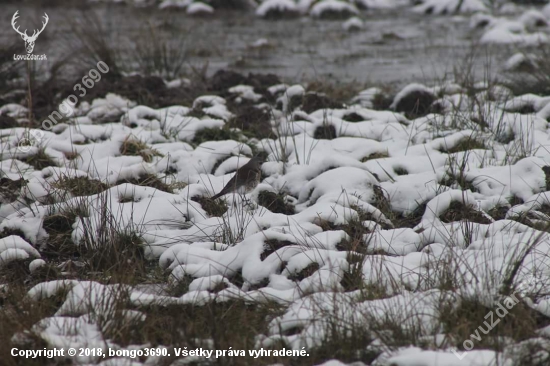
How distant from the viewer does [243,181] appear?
397cm

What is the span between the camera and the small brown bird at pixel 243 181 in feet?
12.9

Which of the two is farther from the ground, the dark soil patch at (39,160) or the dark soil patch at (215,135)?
the dark soil patch at (215,135)

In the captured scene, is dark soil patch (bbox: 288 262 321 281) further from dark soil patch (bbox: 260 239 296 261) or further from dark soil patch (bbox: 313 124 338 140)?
dark soil patch (bbox: 313 124 338 140)

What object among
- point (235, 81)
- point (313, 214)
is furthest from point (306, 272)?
point (235, 81)

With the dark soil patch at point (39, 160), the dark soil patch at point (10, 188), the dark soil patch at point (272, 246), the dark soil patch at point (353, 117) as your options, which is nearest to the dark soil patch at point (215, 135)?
the dark soil patch at point (353, 117)

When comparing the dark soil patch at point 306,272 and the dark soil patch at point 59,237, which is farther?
the dark soil patch at point 59,237

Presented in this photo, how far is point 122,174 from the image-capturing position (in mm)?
4414

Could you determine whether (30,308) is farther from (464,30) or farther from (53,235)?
(464,30)

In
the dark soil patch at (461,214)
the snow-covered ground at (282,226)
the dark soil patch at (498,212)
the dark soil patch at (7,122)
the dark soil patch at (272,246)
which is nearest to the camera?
the snow-covered ground at (282,226)

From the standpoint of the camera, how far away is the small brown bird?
393 centimetres

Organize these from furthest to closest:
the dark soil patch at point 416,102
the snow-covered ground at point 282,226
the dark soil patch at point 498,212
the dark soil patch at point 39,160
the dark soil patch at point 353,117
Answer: the dark soil patch at point 416,102
the dark soil patch at point 353,117
the dark soil patch at point 39,160
the dark soil patch at point 498,212
the snow-covered ground at point 282,226

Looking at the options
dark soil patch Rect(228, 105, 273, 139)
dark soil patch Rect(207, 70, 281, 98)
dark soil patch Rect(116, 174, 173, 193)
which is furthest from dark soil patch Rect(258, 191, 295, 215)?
dark soil patch Rect(207, 70, 281, 98)

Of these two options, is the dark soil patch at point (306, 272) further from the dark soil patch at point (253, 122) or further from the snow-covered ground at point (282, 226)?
the dark soil patch at point (253, 122)

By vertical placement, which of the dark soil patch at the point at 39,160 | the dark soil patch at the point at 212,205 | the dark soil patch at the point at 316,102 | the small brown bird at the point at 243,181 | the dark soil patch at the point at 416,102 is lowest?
the dark soil patch at the point at 212,205
